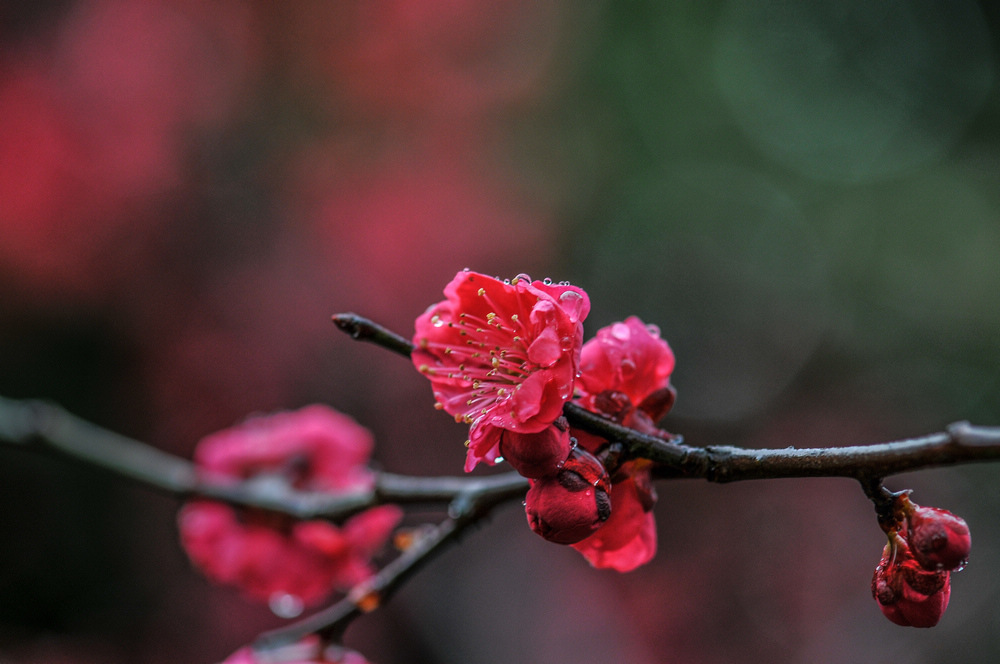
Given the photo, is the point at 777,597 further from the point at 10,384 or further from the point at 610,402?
the point at 10,384

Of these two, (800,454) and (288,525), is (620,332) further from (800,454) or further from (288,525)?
(288,525)

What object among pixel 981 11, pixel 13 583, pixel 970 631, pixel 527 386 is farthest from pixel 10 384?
pixel 981 11

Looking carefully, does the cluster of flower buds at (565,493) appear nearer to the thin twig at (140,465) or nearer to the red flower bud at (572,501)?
the red flower bud at (572,501)

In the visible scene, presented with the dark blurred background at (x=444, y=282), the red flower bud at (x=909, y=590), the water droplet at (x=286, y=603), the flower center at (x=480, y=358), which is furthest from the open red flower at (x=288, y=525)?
the dark blurred background at (x=444, y=282)

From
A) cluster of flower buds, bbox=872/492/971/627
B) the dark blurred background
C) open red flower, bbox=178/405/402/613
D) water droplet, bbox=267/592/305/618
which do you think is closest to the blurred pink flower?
cluster of flower buds, bbox=872/492/971/627

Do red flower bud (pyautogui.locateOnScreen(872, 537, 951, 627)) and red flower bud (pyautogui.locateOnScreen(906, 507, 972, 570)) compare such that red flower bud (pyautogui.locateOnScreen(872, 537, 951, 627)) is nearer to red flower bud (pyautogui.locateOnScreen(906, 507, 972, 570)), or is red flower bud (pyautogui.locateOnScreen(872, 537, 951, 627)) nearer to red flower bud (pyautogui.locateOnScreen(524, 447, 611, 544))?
red flower bud (pyautogui.locateOnScreen(906, 507, 972, 570))

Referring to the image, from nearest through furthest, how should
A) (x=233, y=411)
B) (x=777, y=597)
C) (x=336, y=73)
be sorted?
(x=777, y=597) < (x=233, y=411) < (x=336, y=73)
